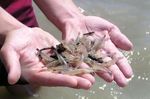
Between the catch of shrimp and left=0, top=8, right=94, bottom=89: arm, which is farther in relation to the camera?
the catch of shrimp

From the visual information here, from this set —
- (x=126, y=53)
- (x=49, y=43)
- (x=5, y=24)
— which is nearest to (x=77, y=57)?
(x=49, y=43)

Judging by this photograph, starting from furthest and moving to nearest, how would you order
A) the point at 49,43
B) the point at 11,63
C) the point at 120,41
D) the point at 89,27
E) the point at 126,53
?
the point at 126,53 → the point at 89,27 → the point at 120,41 → the point at 49,43 → the point at 11,63

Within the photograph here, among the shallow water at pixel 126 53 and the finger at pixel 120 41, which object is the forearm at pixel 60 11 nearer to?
the finger at pixel 120 41

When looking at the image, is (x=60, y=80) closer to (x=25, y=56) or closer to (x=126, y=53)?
(x=25, y=56)

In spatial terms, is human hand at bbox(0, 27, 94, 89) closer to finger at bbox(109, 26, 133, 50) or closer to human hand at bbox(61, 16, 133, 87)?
human hand at bbox(61, 16, 133, 87)

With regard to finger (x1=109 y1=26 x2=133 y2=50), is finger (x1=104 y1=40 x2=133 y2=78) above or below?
below

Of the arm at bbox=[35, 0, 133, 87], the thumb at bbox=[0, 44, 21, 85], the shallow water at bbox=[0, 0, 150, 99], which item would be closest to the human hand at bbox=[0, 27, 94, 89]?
the thumb at bbox=[0, 44, 21, 85]

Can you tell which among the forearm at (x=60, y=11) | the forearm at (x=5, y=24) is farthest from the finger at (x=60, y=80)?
the forearm at (x=60, y=11)
